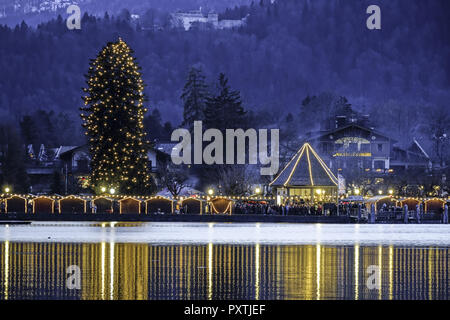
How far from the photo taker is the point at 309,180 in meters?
87.1

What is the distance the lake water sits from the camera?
26.9 m

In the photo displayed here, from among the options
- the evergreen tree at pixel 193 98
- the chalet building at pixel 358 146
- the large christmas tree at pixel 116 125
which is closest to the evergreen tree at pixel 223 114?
the chalet building at pixel 358 146

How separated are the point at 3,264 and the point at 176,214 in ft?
147

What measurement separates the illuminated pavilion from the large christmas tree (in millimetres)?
11337

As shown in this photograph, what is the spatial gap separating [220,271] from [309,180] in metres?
55.5

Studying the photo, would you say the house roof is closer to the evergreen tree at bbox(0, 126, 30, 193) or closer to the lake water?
the lake water

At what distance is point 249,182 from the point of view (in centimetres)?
10981

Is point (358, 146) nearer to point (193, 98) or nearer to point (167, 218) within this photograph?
point (193, 98)

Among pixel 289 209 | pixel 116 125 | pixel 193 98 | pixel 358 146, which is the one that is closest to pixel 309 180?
A: pixel 289 209

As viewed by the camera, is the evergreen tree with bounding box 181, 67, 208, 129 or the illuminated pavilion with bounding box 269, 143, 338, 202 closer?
the illuminated pavilion with bounding box 269, 143, 338, 202

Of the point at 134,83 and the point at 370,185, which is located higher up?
the point at 134,83

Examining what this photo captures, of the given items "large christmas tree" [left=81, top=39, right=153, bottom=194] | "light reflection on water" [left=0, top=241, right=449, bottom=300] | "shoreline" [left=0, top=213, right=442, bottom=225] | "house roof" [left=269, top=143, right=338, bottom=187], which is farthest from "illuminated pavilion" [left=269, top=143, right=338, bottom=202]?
"light reflection on water" [left=0, top=241, right=449, bottom=300]
